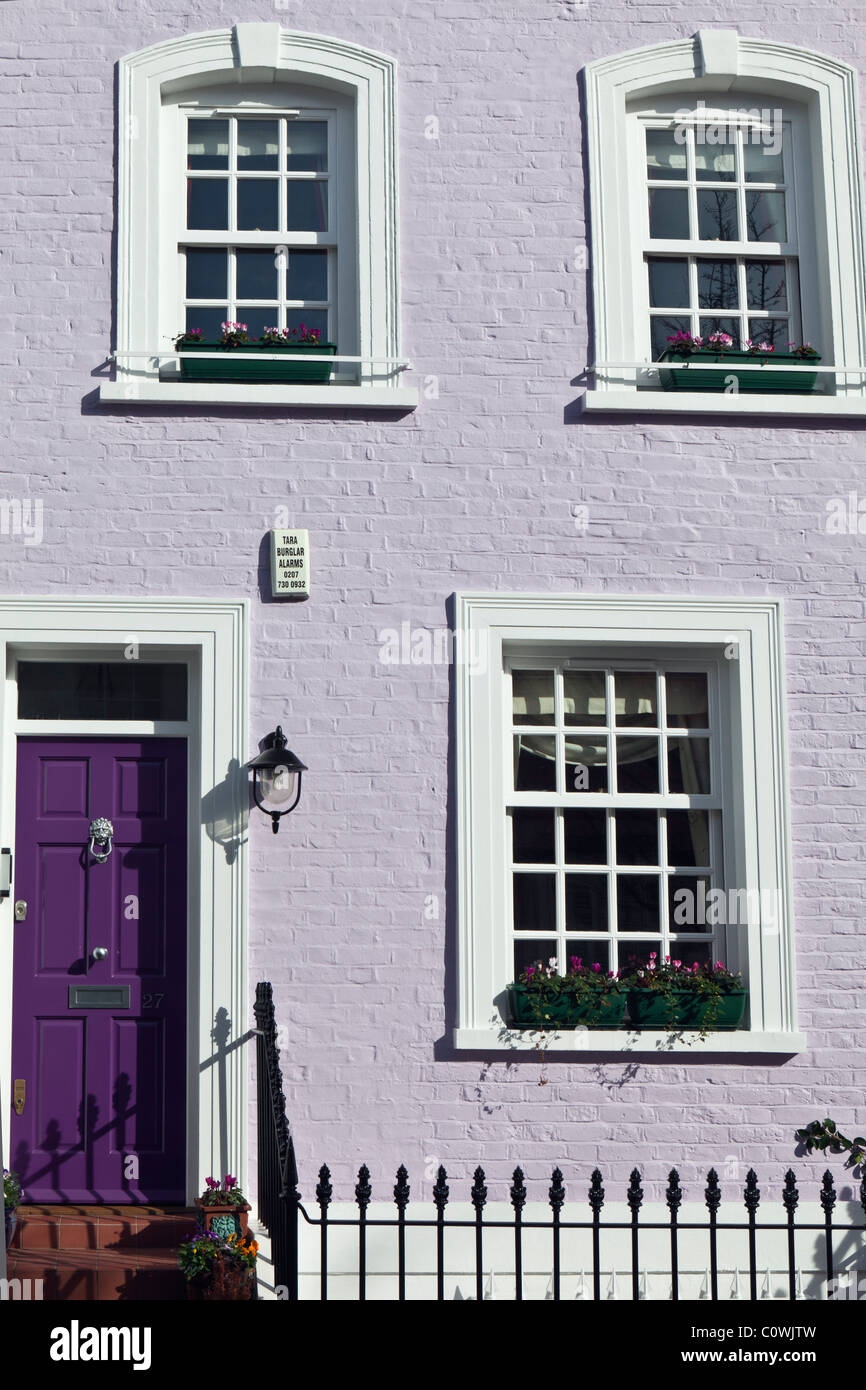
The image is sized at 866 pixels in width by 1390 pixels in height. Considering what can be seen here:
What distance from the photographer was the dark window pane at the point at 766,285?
8844 millimetres

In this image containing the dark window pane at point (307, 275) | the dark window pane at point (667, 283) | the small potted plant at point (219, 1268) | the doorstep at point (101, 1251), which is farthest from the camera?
the dark window pane at point (667, 283)

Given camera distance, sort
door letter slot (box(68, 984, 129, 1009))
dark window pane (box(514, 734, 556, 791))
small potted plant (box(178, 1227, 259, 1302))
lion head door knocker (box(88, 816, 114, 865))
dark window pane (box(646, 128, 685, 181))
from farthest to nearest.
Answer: dark window pane (box(646, 128, 685, 181)) → dark window pane (box(514, 734, 556, 791)) → lion head door knocker (box(88, 816, 114, 865)) → door letter slot (box(68, 984, 129, 1009)) → small potted plant (box(178, 1227, 259, 1302))

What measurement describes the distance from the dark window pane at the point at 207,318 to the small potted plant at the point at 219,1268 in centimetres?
456

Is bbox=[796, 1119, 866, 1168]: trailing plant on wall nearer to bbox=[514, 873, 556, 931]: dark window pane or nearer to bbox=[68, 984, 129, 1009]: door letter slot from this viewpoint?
bbox=[514, 873, 556, 931]: dark window pane

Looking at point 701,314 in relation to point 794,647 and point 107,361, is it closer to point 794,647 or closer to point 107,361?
point 794,647

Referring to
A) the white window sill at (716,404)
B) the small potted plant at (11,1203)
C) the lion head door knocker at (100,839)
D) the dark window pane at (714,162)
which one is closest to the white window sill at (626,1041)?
the lion head door knocker at (100,839)

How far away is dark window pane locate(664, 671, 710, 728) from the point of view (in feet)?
27.7

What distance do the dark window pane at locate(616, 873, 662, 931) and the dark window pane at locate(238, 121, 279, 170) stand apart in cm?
422

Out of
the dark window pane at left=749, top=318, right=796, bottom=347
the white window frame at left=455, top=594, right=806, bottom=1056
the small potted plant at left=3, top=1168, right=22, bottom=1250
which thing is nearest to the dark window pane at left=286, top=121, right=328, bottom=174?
the dark window pane at left=749, top=318, right=796, bottom=347

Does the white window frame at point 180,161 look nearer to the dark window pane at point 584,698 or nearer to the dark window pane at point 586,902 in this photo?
the dark window pane at point 584,698

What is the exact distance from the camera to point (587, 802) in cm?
823

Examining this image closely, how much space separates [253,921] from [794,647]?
305 cm

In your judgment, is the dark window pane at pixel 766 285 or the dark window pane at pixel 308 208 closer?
the dark window pane at pixel 308 208

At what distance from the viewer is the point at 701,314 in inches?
344
